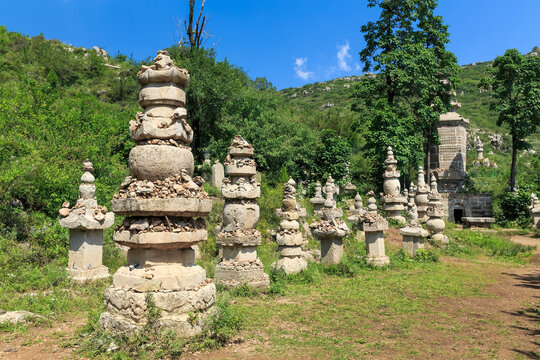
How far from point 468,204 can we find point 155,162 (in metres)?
25.4

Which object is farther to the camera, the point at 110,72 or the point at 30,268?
the point at 110,72

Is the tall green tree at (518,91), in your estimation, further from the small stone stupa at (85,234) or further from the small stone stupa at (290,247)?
the small stone stupa at (85,234)

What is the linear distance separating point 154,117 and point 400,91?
23.2 metres

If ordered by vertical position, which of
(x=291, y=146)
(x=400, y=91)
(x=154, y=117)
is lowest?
(x=154, y=117)

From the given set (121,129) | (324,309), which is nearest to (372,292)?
(324,309)

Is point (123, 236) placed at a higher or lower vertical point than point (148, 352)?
higher

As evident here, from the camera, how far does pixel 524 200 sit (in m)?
23.1

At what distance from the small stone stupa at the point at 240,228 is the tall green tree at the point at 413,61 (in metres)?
16.5

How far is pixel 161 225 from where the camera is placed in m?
4.68

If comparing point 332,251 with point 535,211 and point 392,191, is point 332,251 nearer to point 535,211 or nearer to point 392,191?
point 392,191

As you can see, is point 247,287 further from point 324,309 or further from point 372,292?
point 372,292

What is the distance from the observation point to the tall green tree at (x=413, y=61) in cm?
2370

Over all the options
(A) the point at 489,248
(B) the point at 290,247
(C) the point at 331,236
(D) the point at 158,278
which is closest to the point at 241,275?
(B) the point at 290,247

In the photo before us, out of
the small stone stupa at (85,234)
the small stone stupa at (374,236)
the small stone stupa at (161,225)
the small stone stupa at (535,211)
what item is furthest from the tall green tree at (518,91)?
the small stone stupa at (161,225)
